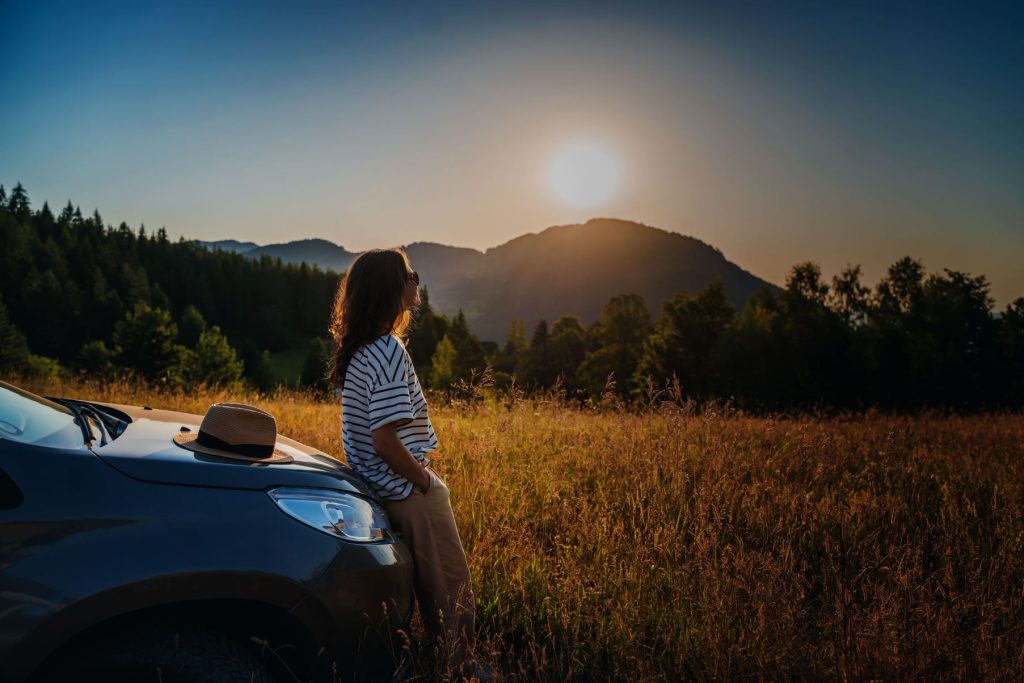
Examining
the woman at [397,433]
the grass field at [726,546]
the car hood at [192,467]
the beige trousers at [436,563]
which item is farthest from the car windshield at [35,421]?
the grass field at [726,546]

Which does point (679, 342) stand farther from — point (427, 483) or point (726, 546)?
point (427, 483)

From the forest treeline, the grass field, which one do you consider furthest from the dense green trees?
the grass field

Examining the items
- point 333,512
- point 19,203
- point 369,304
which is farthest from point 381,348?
point 19,203

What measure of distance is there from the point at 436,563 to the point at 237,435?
3.33 ft

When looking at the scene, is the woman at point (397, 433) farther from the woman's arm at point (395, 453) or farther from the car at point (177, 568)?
the car at point (177, 568)

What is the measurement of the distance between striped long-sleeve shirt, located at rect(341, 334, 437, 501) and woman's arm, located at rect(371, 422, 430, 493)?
34 millimetres

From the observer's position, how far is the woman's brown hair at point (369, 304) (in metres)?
2.80

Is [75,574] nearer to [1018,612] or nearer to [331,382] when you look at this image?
[331,382]

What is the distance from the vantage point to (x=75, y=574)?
5.46 feet

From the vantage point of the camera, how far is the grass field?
9.27ft

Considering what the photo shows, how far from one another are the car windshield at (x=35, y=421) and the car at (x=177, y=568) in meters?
0.01

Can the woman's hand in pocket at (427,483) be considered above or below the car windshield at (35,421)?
below

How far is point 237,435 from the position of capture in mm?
2291

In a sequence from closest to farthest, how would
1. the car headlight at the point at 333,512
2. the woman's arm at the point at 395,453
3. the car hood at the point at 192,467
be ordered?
the car hood at the point at 192,467
the car headlight at the point at 333,512
the woman's arm at the point at 395,453
